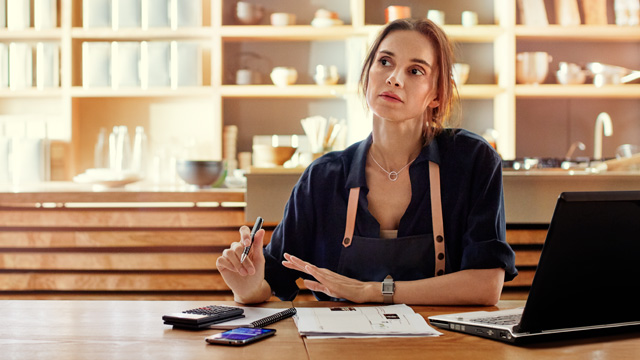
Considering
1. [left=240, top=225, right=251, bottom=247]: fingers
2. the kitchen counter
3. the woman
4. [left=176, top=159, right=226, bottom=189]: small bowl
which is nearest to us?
[left=240, top=225, right=251, bottom=247]: fingers

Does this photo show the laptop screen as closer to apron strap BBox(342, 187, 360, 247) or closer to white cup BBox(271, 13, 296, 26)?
apron strap BBox(342, 187, 360, 247)

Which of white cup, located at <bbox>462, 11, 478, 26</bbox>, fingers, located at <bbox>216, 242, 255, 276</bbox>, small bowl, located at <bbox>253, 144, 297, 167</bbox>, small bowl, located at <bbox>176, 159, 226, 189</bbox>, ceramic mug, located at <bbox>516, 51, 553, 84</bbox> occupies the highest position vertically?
white cup, located at <bbox>462, 11, 478, 26</bbox>

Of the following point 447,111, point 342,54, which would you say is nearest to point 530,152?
point 342,54

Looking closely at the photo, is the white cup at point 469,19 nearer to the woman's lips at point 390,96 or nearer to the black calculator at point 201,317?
the woman's lips at point 390,96

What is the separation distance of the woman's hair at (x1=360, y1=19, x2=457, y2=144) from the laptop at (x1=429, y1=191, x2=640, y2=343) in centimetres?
77

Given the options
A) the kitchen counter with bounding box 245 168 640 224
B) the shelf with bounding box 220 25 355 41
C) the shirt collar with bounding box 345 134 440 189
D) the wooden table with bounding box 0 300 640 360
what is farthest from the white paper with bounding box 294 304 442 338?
the shelf with bounding box 220 25 355 41

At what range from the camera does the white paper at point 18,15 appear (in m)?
3.95

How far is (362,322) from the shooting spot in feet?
3.49

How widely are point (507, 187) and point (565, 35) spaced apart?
78.8 inches

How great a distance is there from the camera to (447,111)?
175 centimetres

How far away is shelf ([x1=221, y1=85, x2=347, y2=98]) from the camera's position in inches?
153

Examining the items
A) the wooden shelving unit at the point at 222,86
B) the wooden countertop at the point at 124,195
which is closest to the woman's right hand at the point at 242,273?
the wooden countertop at the point at 124,195

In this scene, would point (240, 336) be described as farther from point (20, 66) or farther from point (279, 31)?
point (20, 66)

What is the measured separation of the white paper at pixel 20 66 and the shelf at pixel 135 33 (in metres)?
0.32
